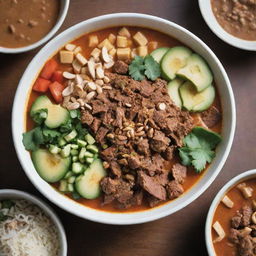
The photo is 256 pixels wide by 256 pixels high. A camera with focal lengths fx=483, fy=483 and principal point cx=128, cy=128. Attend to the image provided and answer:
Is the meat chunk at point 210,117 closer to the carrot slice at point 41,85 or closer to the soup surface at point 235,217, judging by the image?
the soup surface at point 235,217

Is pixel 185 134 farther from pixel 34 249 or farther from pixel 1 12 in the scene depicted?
pixel 1 12

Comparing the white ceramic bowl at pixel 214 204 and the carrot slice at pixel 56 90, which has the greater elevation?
the carrot slice at pixel 56 90

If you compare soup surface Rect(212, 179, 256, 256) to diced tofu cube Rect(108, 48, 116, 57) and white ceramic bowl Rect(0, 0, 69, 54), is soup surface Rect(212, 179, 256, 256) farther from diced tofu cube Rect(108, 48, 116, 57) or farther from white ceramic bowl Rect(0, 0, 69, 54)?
white ceramic bowl Rect(0, 0, 69, 54)

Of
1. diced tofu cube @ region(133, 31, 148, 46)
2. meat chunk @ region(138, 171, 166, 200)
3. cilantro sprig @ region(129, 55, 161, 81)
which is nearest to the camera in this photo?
meat chunk @ region(138, 171, 166, 200)

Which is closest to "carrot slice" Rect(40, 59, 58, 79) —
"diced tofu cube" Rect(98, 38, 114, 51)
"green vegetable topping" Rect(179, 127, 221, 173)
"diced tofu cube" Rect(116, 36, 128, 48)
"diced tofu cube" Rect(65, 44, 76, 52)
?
"diced tofu cube" Rect(65, 44, 76, 52)

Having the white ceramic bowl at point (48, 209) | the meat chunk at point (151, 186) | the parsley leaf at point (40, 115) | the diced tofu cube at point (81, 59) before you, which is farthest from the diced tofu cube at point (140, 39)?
the white ceramic bowl at point (48, 209)
